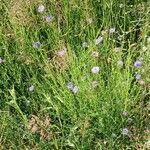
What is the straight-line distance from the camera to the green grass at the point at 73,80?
2273mm

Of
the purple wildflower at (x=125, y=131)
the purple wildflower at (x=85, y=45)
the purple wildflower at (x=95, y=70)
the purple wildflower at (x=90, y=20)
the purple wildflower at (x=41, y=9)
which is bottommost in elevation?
the purple wildflower at (x=125, y=131)

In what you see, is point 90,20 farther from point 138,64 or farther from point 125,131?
point 125,131

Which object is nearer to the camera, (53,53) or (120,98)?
(120,98)

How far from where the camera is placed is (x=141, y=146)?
213 cm

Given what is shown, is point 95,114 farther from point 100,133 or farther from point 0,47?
point 0,47

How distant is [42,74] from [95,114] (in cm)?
52

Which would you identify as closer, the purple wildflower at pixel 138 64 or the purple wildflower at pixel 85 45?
the purple wildflower at pixel 138 64

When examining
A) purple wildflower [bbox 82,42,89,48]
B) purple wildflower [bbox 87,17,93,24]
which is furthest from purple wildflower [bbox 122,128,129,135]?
purple wildflower [bbox 87,17,93,24]

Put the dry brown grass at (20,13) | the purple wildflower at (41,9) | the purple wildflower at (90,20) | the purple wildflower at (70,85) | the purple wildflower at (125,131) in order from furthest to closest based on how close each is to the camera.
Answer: the purple wildflower at (41,9) → the purple wildflower at (90,20) → the dry brown grass at (20,13) → the purple wildflower at (70,85) → the purple wildflower at (125,131)

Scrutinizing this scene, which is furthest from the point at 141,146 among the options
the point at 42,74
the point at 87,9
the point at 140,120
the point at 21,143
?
the point at 87,9

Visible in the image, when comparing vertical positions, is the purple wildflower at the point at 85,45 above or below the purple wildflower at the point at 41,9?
below

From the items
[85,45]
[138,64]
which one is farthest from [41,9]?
[138,64]

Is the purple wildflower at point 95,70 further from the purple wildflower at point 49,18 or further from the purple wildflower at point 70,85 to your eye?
the purple wildflower at point 49,18

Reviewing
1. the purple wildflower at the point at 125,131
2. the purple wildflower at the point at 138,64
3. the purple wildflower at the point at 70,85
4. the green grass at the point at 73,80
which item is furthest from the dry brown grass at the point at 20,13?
the purple wildflower at the point at 125,131
